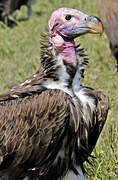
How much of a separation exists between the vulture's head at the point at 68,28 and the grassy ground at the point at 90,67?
1015 millimetres

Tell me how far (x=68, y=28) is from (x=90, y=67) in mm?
4108

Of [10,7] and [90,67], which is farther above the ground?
[10,7]

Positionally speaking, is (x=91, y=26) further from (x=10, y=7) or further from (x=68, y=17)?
(x=10, y=7)

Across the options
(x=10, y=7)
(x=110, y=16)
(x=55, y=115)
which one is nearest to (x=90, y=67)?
(x=110, y=16)

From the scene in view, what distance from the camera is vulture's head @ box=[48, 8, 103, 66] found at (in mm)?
4289

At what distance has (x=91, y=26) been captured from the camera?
14.0ft

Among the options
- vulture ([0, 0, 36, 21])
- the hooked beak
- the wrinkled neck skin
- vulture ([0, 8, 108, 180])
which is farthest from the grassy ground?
the hooked beak

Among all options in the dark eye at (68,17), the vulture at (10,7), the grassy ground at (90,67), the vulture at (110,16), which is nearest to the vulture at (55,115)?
the dark eye at (68,17)

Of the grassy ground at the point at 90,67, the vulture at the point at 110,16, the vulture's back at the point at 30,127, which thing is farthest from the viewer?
the vulture at the point at 110,16

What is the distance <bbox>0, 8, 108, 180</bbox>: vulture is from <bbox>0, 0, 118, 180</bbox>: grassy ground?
1.58 ft

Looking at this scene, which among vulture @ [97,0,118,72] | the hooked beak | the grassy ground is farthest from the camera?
vulture @ [97,0,118,72]

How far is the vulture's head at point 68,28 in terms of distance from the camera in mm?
4289

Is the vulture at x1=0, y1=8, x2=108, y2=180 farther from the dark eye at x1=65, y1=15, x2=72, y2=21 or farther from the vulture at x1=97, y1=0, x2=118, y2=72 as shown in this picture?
the vulture at x1=97, y1=0, x2=118, y2=72

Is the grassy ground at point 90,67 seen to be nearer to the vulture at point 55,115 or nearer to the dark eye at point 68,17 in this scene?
the vulture at point 55,115
